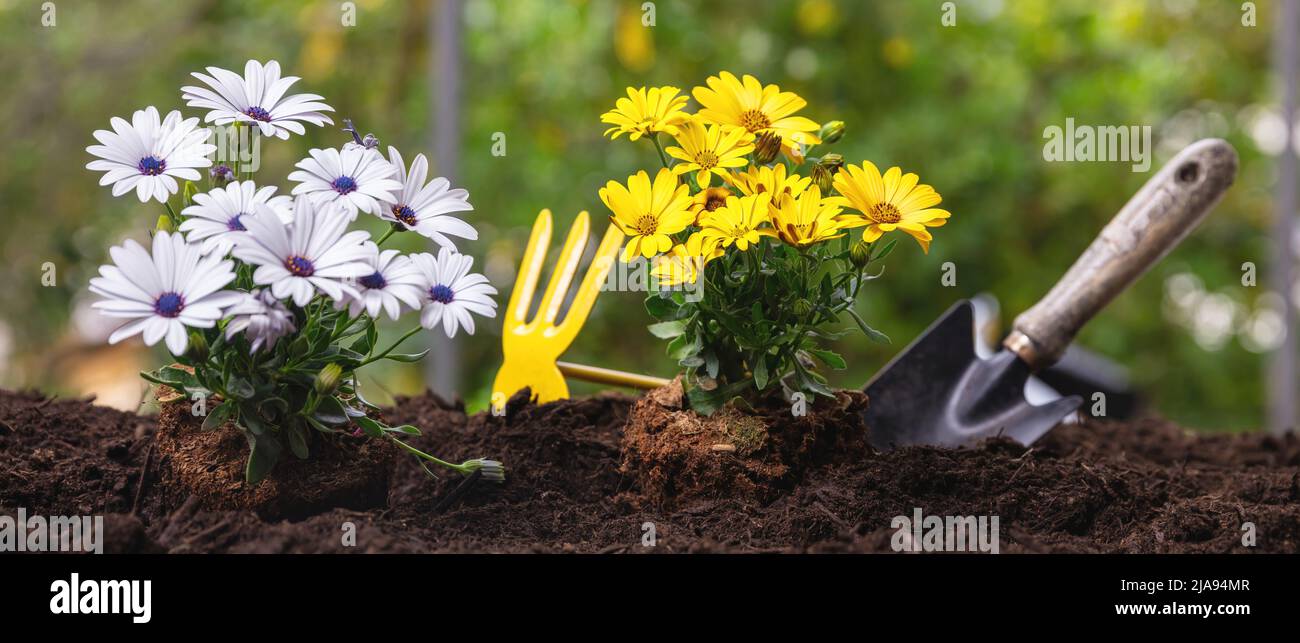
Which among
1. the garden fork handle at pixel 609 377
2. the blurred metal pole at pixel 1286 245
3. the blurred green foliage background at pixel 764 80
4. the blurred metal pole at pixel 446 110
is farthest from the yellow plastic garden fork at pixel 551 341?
the blurred metal pole at pixel 1286 245

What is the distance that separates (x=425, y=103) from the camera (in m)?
2.93

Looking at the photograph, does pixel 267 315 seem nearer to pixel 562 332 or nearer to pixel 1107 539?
pixel 562 332

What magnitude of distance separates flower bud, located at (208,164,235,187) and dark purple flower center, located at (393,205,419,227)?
0.14 meters

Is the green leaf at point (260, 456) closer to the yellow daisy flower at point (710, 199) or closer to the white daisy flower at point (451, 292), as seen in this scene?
the white daisy flower at point (451, 292)

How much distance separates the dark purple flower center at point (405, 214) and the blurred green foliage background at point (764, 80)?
1844mm

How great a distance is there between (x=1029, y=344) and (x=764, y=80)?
1.64m

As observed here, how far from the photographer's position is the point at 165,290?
755 millimetres

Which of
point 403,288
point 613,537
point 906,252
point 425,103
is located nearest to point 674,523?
point 613,537

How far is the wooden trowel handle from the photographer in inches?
43.5

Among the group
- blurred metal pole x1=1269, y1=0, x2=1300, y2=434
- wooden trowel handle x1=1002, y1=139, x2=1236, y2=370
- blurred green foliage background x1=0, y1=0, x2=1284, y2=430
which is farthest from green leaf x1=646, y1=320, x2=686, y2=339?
blurred metal pole x1=1269, y1=0, x2=1300, y2=434

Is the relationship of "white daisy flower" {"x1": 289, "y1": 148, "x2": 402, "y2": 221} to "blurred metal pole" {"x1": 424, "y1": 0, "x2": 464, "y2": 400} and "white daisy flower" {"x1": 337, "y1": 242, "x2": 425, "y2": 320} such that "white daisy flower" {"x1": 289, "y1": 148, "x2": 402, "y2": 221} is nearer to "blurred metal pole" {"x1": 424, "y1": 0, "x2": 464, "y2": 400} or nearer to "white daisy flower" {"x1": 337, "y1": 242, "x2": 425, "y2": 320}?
"white daisy flower" {"x1": 337, "y1": 242, "x2": 425, "y2": 320}

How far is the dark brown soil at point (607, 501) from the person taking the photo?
31.9 inches

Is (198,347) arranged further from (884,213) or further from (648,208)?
(884,213)
